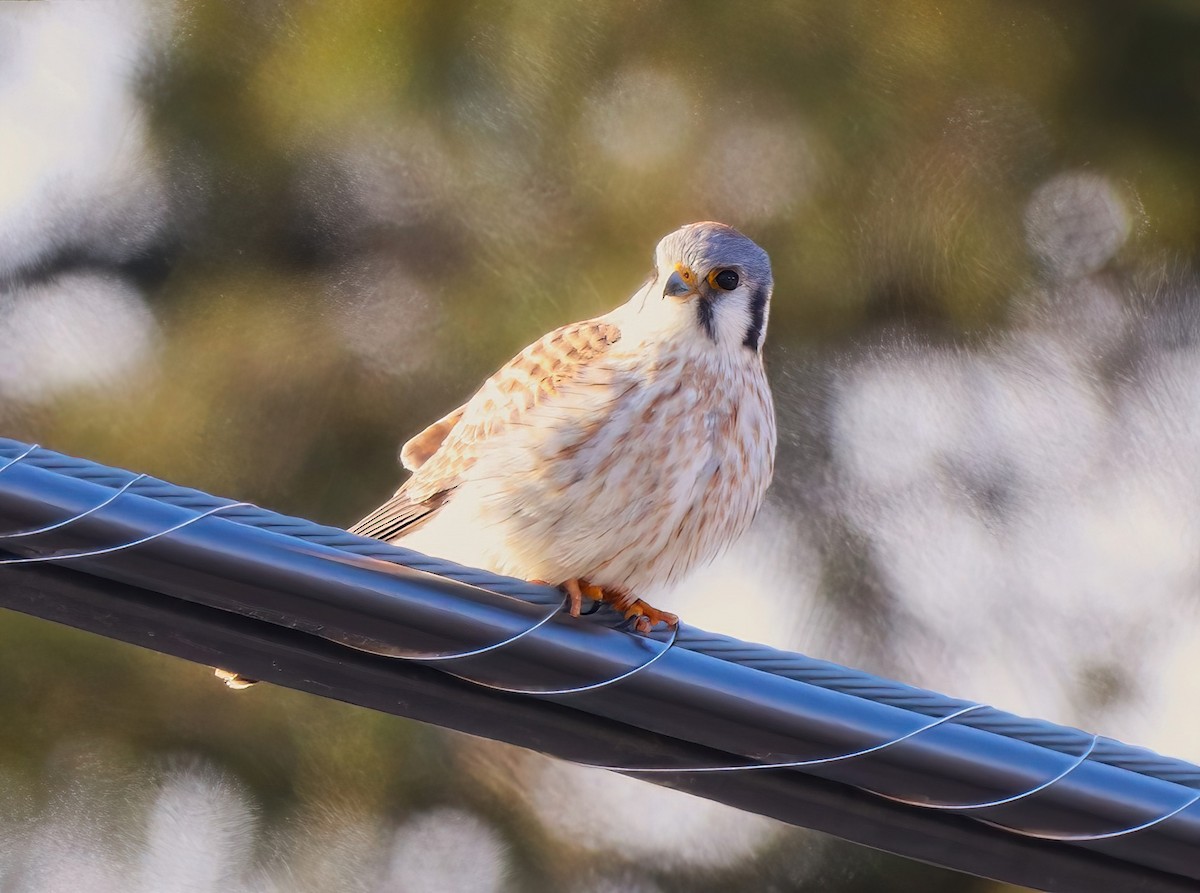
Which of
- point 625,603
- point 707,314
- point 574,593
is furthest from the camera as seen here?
point 707,314

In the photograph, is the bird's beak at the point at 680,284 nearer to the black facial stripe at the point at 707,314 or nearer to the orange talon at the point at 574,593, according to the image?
the black facial stripe at the point at 707,314

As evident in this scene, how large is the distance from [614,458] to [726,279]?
827mm

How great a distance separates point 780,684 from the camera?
193cm

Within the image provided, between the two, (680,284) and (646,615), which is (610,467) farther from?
(680,284)

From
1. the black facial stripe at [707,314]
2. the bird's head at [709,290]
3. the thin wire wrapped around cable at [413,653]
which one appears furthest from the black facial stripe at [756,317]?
the thin wire wrapped around cable at [413,653]

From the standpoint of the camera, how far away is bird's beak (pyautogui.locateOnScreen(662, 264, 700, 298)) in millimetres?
3283

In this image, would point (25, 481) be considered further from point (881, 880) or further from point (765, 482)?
point (881, 880)

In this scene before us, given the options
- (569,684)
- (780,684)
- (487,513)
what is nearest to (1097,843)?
(780,684)

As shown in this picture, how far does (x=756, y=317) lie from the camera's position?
3.46 metres

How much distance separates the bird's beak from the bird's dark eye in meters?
0.08

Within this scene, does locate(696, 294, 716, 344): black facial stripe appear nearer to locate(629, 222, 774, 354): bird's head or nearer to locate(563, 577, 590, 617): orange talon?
locate(629, 222, 774, 354): bird's head

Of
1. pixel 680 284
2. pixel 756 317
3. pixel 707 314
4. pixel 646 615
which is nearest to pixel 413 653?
pixel 646 615

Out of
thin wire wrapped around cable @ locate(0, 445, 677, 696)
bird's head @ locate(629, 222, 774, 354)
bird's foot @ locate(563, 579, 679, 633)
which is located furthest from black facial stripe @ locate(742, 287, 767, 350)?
thin wire wrapped around cable @ locate(0, 445, 677, 696)

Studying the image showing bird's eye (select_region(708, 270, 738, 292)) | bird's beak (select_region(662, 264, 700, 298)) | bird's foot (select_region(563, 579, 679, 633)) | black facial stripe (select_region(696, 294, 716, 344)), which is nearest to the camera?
bird's foot (select_region(563, 579, 679, 633))
